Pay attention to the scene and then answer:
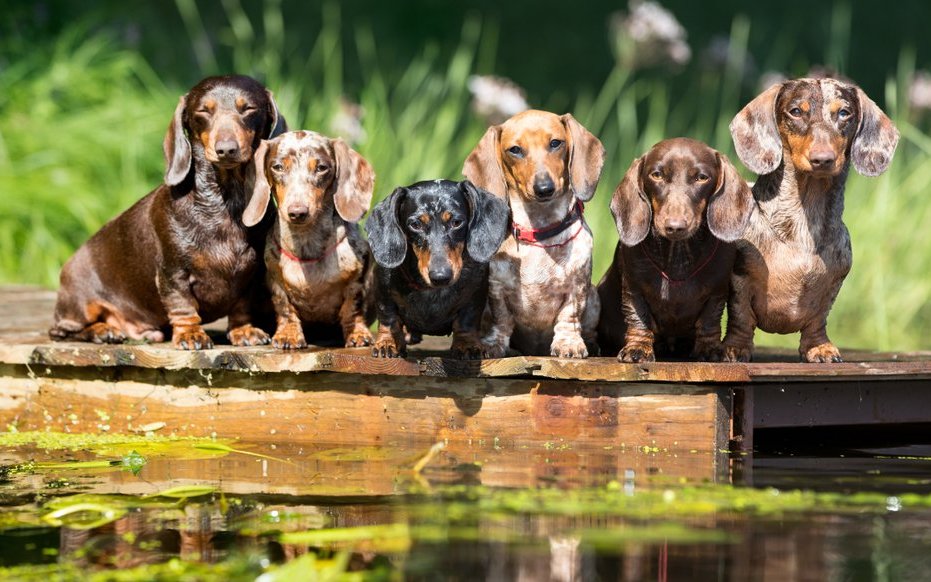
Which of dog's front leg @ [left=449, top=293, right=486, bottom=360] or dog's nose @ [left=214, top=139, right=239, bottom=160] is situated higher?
dog's nose @ [left=214, top=139, right=239, bottom=160]

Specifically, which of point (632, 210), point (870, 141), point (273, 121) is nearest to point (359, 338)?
point (273, 121)

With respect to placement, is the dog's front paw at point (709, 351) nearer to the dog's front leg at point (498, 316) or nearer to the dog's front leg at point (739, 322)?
the dog's front leg at point (739, 322)

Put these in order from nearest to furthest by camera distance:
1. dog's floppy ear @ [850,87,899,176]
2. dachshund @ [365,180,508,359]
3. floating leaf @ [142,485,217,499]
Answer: floating leaf @ [142,485,217,499]
dachshund @ [365,180,508,359]
dog's floppy ear @ [850,87,899,176]

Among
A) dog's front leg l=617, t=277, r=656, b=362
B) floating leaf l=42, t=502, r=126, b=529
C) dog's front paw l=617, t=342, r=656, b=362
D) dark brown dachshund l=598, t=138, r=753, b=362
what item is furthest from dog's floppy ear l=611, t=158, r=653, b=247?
floating leaf l=42, t=502, r=126, b=529

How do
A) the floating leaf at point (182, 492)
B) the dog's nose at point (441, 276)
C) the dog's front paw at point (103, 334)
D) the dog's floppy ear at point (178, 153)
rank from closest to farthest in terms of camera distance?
the floating leaf at point (182, 492), the dog's nose at point (441, 276), the dog's floppy ear at point (178, 153), the dog's front paw at point (103, 334)

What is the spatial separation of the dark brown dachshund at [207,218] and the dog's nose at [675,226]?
5.72 ft

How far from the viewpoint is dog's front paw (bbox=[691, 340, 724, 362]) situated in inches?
210

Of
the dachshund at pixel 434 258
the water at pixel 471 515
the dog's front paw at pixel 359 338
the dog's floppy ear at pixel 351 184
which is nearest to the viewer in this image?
the water at pixel 471 515

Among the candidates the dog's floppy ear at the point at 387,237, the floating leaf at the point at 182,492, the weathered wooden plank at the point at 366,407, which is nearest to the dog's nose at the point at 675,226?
the weathered wooden plank at the point at 366,407

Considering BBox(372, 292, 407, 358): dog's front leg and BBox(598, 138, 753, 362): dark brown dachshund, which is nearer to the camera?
BBox(598, 138, 753, 362): dark brown dachshund

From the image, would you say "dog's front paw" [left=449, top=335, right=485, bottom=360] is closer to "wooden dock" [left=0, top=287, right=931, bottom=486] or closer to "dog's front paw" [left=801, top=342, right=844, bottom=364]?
"wooden dock" [left=0, top=287, right=931, bottom=486]

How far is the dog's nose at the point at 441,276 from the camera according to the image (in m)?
4.83

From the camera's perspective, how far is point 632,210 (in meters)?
5.22

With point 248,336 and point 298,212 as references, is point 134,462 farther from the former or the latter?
point 298,212
